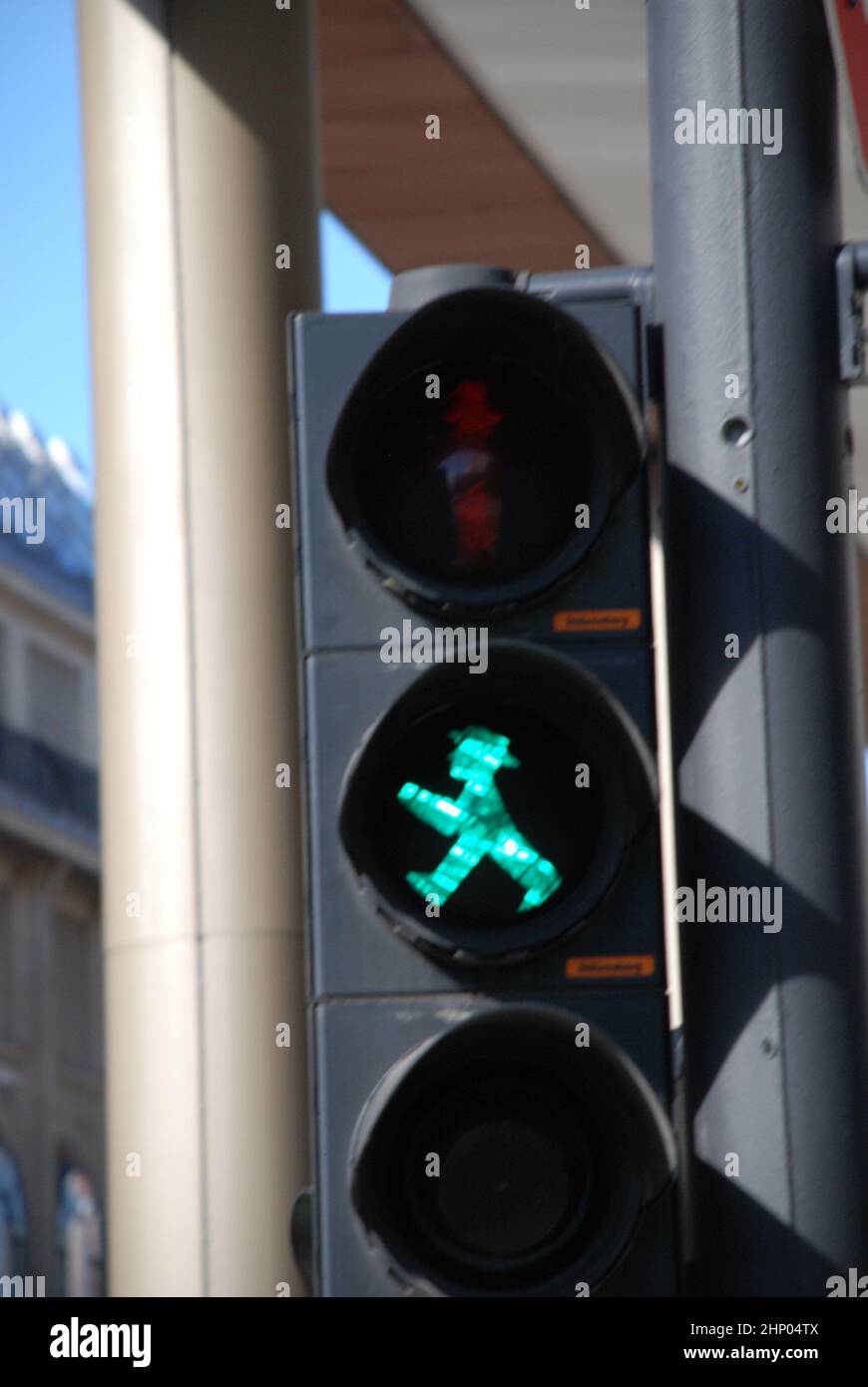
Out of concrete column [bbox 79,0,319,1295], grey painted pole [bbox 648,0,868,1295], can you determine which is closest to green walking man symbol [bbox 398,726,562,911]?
grey painted pole [bbox 648,0,868,1295]

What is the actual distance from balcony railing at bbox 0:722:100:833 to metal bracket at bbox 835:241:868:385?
139ft

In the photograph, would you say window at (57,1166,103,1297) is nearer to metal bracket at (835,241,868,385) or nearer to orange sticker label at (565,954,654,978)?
metal bracket at (835,241,868,385)

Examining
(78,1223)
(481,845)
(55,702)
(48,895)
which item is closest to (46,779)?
(55,702)

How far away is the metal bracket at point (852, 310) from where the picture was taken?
8.96 feet

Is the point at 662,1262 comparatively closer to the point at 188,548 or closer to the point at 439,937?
the point at 439,937

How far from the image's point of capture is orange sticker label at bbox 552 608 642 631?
241 centimetres

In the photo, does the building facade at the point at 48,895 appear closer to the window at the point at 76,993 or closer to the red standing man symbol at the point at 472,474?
the window at the point at 76,993

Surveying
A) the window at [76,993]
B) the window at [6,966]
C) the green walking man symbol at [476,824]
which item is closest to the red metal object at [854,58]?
the green walking man symbol at [476,824]

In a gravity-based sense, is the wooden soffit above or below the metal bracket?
above

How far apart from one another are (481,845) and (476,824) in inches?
1.0

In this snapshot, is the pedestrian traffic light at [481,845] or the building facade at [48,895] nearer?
the pedestrian traffic light at [481,845]

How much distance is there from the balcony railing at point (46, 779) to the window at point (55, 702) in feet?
1.01

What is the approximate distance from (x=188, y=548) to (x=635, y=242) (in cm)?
433

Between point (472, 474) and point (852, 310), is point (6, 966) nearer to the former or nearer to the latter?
point (852, 310)
